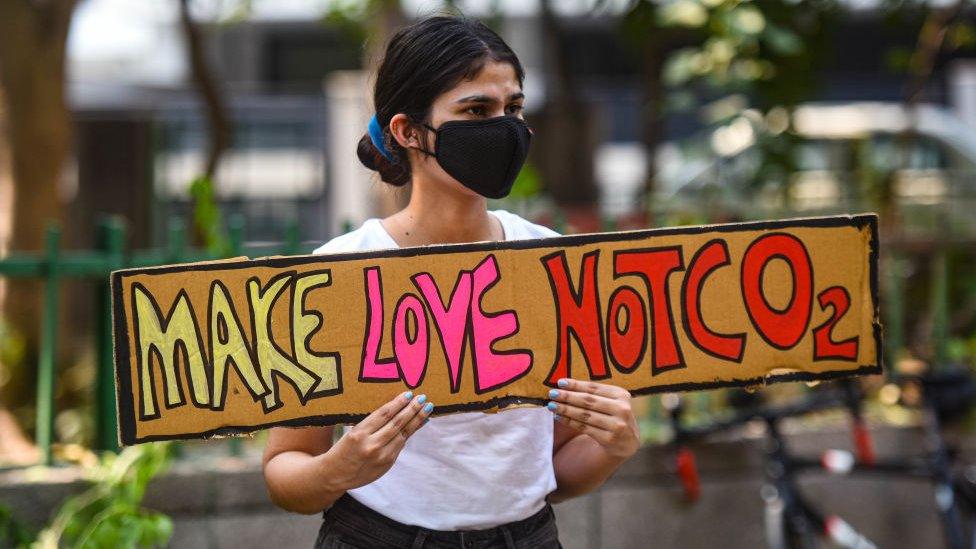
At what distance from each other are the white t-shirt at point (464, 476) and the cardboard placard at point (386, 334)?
2.7 inches

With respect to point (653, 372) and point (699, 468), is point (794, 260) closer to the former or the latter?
point (653, 372)

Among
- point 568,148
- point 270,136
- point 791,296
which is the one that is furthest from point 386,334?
point 270,136

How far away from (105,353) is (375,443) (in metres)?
2.48

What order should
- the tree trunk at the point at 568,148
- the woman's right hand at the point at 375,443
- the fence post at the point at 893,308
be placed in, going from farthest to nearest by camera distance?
1. the tree trunk at the point at 568,148
2. the fence post at the point at 893,308
3. the woman's right hand at the point at 375,443

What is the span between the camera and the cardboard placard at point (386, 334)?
1.87 meters

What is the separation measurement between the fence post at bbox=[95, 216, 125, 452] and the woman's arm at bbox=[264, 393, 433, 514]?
→ 85.5 inches

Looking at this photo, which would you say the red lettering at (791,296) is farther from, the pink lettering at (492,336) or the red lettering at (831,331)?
the pink lettering at (492,336)

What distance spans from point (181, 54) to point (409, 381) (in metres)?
17.7

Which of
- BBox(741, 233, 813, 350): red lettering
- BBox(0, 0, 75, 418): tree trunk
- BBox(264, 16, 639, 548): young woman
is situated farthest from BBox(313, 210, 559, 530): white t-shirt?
BBox(0, 0, 75, 418): tree trunk

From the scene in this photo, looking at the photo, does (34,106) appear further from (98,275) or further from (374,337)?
(374,337)

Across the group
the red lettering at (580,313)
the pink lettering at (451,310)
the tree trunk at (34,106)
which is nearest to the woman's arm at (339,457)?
the pink lettering at (451,310)

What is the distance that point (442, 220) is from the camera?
1.98m

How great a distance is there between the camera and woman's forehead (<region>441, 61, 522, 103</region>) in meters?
1.90

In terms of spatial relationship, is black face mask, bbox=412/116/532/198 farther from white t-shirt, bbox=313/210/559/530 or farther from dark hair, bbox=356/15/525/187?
white t-shirt, bbox=313/210/559/530
